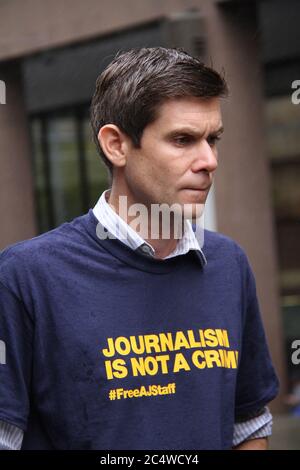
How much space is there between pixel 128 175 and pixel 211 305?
0.37 meters

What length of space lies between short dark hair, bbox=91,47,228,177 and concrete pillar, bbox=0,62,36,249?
295 inches

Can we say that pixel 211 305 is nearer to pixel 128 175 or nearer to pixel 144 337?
pixel 144 337

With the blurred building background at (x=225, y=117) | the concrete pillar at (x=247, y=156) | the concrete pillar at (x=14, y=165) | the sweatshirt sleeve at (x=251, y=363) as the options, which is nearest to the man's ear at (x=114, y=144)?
the sweatshirt sleeve at (x=251, y=363)

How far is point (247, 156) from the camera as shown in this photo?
7.77 metres

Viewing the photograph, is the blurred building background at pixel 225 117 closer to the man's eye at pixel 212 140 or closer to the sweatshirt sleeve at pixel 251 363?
the sweatshirt sleeve at pixel 251 363

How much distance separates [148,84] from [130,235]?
1.16ft

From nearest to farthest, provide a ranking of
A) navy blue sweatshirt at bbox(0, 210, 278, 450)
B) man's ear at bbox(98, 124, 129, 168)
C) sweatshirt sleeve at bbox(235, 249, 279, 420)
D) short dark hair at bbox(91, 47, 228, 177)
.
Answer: navy blue sweatshirt at bbox(0, 210, 278, 450), short dark hair at bbox(91, 47, 228, 177), man's ear at bbox(98, 124, 129, 168), sweatshirt sleeve at bbox(235, 249, 279, 420)

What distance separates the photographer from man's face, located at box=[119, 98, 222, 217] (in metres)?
2.42

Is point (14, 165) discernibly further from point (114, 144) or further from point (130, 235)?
point (130, 235)

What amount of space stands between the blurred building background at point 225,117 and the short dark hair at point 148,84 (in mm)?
4825

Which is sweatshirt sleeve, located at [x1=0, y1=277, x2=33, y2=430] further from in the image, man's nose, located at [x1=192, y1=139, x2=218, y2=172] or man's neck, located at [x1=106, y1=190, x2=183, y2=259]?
man's nose, located at [x1=192, y1=139, x2=218, y2=172]

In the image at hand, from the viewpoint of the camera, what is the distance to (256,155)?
779cm

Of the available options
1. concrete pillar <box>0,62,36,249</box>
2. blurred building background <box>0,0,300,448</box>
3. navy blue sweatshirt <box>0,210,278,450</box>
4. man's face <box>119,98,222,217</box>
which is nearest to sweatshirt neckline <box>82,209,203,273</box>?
navy blue sweatshirt <box>0,210,278,450</box>
